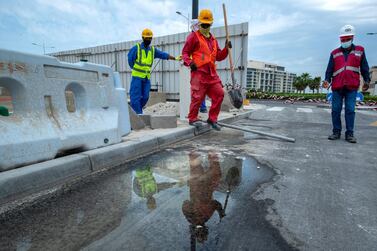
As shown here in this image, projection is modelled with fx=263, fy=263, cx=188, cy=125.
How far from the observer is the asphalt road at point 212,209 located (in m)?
1.48

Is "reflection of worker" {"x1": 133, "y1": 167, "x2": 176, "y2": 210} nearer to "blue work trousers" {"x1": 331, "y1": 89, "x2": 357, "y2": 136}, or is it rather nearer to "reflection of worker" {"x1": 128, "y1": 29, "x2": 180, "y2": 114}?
"reflection of worker" {"x1": 128, "y1": 29, "x2": 180, "y2": 114}

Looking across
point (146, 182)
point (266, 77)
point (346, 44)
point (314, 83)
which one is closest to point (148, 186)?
point (146, 182)

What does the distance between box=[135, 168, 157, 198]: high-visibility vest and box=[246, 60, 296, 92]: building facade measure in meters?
115

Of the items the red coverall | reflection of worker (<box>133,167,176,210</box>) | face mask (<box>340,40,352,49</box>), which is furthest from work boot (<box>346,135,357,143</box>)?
reflection of worker (<box>133,167,176,210</box>)

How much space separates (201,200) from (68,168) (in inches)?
50.7

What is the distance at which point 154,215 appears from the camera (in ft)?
5.85

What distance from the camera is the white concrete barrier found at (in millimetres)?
2271

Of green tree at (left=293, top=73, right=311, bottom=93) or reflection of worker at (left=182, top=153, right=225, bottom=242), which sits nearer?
reflection of worker at (left=182, top=153, right=225, bottom=242)

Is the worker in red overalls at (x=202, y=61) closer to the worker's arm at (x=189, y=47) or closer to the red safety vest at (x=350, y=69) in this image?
the worker's arm at (x=189, y=47)

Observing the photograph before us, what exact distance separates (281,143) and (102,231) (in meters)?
3.32

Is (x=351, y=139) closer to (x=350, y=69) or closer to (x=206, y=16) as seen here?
(x=350, y=69)

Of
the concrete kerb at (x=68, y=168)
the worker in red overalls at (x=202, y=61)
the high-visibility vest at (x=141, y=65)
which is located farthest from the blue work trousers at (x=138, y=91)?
the concrete kerb at (x=68, y=168)

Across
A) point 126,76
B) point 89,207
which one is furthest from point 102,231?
point 126,76

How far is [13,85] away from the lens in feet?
7.80
